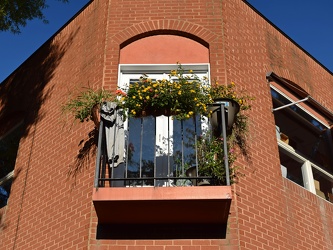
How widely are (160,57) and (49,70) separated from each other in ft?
8.52

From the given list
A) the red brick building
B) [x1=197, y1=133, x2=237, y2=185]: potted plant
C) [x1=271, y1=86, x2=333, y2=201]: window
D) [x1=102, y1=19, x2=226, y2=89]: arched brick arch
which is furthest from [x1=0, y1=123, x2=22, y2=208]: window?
[x1=271, y1=86, x2=333, y2=201]: window

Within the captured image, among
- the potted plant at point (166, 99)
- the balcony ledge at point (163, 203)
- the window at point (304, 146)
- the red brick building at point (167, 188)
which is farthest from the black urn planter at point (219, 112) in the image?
the window at point (304, 146)

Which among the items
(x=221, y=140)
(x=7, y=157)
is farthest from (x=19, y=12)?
(x=221, y=140)

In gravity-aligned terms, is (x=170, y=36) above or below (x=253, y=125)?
above

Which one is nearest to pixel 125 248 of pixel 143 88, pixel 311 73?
pixel 143 88

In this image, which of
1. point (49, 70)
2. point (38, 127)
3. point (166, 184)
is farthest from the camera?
point (49, 70)

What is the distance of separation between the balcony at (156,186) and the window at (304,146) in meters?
2.00

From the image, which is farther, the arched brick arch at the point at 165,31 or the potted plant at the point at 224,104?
the arched brick arch at the point at 165,31

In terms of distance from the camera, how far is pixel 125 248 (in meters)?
6.12

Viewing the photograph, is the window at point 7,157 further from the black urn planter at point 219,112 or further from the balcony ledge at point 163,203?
the black urn planter at point 219,112

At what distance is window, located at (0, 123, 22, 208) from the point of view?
8.96 meters

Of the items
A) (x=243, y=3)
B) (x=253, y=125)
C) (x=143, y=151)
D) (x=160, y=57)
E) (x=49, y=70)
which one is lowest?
(x=143, y=151)

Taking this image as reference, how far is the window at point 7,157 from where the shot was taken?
8.96m

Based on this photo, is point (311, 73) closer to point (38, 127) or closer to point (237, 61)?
point (237, 61)
